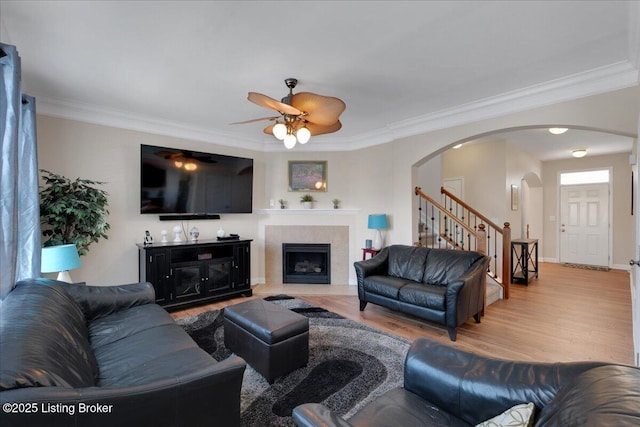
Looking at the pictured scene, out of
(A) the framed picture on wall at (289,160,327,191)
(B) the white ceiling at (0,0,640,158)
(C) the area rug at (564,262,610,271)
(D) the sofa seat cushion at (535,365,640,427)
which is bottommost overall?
(C) the area rug at (564,262,610,271)

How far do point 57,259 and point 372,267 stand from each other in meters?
3.37

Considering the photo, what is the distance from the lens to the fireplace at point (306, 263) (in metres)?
5.28

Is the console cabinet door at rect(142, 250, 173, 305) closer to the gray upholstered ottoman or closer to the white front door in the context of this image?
the gray upholstered ottoman

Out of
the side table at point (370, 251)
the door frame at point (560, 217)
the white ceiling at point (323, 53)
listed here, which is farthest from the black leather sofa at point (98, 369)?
the door frame at point (560, 217)

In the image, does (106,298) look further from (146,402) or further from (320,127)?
(320,127)

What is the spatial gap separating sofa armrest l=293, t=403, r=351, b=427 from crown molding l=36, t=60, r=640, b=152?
3.61 m

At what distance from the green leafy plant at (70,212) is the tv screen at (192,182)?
2.25ft

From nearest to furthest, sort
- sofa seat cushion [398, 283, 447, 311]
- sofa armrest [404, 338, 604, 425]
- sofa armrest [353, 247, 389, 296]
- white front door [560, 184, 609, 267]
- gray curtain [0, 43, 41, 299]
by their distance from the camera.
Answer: sofa armrest [404, 338, 604, 425]
gray curtain [0, 43, 41, 299]
sofa seat cushion [398, 283, 447, 311]
sofa armrest [353, 247, 389, 296]
white front door [560, 184, 609, 267]

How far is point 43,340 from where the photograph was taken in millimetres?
1317

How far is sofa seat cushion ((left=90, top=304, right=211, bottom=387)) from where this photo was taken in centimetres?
157

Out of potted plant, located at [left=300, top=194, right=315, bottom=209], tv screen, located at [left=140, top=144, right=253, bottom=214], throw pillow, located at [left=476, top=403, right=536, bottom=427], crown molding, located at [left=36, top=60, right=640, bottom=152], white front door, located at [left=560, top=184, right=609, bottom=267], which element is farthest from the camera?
white front door, located at [left=560, top=184, right=609, bottom=267]

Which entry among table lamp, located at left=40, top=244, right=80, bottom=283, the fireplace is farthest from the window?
table lamp, located at left=40, top=244, right=80, bottom=283

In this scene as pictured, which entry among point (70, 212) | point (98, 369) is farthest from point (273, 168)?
point (98, 369)

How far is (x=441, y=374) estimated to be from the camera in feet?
4.52
